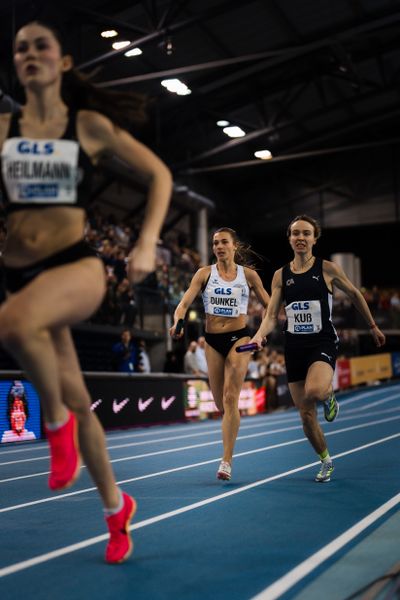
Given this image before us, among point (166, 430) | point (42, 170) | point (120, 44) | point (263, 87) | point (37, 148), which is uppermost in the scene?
point (263, 87)

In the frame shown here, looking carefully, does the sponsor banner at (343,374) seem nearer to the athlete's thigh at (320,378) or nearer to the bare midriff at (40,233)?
the athlete's thigh at (320,378)

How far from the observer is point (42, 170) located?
3932 millimetres

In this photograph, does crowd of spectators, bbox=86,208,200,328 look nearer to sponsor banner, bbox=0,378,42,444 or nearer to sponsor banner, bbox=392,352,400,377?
sponsor banner, bbox=0,378,42,444

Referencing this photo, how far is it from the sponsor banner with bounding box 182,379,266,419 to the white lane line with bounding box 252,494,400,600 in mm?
13652

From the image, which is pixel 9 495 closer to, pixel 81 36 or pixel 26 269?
pixel 26 269

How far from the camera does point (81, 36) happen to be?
21.2 m

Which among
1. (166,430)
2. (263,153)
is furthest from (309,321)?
(263,153)

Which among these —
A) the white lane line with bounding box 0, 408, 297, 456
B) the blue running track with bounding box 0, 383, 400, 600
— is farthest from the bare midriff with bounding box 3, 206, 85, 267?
the white lane line with bounding box 0, 408, 297, 456

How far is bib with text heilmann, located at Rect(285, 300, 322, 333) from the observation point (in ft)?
26.1

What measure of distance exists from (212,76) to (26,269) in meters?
23.9

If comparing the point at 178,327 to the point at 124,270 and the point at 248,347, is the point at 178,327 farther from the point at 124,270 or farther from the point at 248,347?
the point at 124,270

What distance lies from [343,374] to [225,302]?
20.0 m

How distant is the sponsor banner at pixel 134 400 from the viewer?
1590cm

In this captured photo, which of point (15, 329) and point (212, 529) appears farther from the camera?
point (212, 529)
